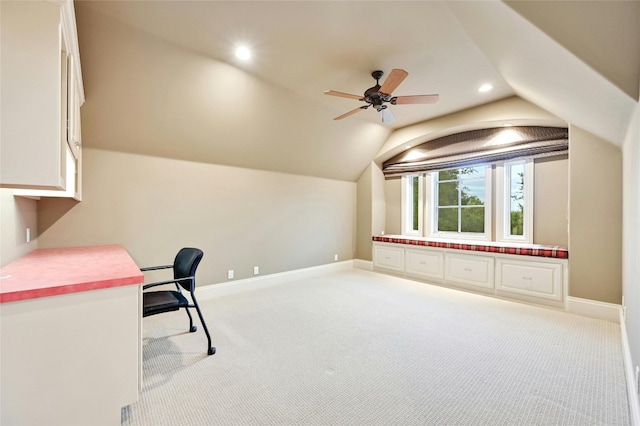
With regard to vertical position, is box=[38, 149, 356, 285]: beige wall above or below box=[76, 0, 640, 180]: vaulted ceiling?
below

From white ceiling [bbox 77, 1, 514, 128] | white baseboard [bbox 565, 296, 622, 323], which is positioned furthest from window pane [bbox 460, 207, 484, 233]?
white ceiling [bbox 77, 1, 514, 128]

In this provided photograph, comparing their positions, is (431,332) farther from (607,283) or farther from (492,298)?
(607,283)

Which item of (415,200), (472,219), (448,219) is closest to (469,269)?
(472,219)

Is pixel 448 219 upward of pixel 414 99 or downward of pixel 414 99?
downward

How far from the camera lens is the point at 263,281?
14.3 ft

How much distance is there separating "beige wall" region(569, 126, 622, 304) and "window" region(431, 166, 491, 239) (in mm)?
1212

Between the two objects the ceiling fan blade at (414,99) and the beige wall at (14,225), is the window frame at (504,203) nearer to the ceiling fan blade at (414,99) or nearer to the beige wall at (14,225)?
the ceiling fan blade at (414,99)

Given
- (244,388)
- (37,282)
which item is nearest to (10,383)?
(37,282)

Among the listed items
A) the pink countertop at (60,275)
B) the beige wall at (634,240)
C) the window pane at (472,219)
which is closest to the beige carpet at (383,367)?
the beige wall at (634,240)

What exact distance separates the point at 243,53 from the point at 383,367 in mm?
3058

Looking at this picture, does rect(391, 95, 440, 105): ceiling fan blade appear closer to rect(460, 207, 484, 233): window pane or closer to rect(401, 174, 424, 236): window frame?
rect(460, 207, 484, 233): window pane

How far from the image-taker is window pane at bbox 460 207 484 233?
4570 mm

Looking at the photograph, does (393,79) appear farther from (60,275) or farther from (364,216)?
(364,216)

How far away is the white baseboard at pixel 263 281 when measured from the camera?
381 centimetres
